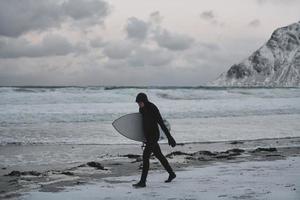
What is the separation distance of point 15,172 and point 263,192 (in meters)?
5.70

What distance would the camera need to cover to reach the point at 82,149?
51.5 ft

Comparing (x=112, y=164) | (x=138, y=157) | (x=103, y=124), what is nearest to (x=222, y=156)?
(x=138, y=157)

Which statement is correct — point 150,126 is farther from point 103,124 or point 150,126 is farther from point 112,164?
point 103,124

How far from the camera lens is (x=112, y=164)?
40.8ft

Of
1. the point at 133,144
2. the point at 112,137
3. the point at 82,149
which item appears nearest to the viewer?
the point at 82,149

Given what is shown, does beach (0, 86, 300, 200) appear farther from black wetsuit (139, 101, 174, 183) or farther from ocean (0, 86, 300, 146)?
black wetsuit (139, 101, 174, 183)

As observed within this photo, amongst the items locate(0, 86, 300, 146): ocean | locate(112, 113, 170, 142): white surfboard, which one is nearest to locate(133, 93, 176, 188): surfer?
locate(112, 113, 170, 142): white surfboard

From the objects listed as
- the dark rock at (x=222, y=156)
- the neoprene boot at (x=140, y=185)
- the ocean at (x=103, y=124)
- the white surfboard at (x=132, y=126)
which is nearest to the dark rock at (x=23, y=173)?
the white surfboard at (x=132, y=126)

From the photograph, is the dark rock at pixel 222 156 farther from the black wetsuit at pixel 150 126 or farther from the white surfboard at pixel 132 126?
the black wetsuit at pixel 150 126

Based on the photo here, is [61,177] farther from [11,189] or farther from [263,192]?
[263,192]

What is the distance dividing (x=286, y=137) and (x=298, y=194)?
1213 cm

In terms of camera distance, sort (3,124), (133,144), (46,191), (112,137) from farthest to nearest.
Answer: (3,124), (112,137), (133,144), (46,191)

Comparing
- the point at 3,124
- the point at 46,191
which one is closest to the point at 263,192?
the point at 46,191

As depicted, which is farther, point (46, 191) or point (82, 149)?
point (82, 149)
